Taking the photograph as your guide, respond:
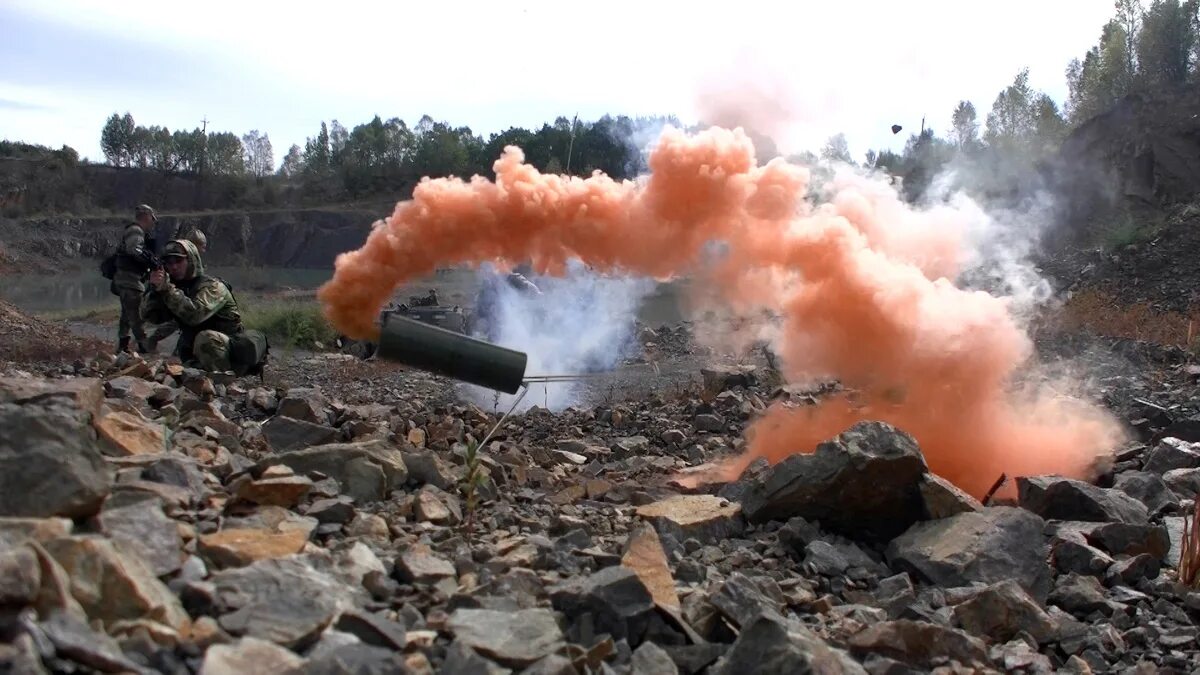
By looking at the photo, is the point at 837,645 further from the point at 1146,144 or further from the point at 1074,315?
the point at 1146,144

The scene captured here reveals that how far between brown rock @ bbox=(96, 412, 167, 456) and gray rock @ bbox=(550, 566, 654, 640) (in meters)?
2.52

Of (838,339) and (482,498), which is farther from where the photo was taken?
(838,339)

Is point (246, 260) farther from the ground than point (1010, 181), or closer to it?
closer to it

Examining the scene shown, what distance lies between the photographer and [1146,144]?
35344mm

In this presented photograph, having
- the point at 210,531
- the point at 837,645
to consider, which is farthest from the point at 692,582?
the point at 210,531

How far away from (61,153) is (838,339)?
10371cm

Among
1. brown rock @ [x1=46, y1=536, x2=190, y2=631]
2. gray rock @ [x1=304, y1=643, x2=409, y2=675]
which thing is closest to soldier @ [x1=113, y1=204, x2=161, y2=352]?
brown rock @ [x1=46, y1=536, x2=190, y2=631]

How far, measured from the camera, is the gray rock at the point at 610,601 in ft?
13.4

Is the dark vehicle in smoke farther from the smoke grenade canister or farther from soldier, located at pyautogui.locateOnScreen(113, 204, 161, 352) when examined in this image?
the smoke grenade canister

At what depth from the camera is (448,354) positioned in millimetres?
9305

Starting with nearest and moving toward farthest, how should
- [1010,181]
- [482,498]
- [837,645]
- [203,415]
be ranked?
[837,645], [482,498], [203,415], [1010,181]

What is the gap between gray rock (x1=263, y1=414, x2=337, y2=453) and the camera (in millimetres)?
6815

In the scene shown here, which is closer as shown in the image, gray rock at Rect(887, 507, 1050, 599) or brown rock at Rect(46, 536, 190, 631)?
brown rock at Rect(46, 536, 190, 631)

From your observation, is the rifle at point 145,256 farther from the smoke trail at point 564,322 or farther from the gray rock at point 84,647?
the gray rock at point 84,647
